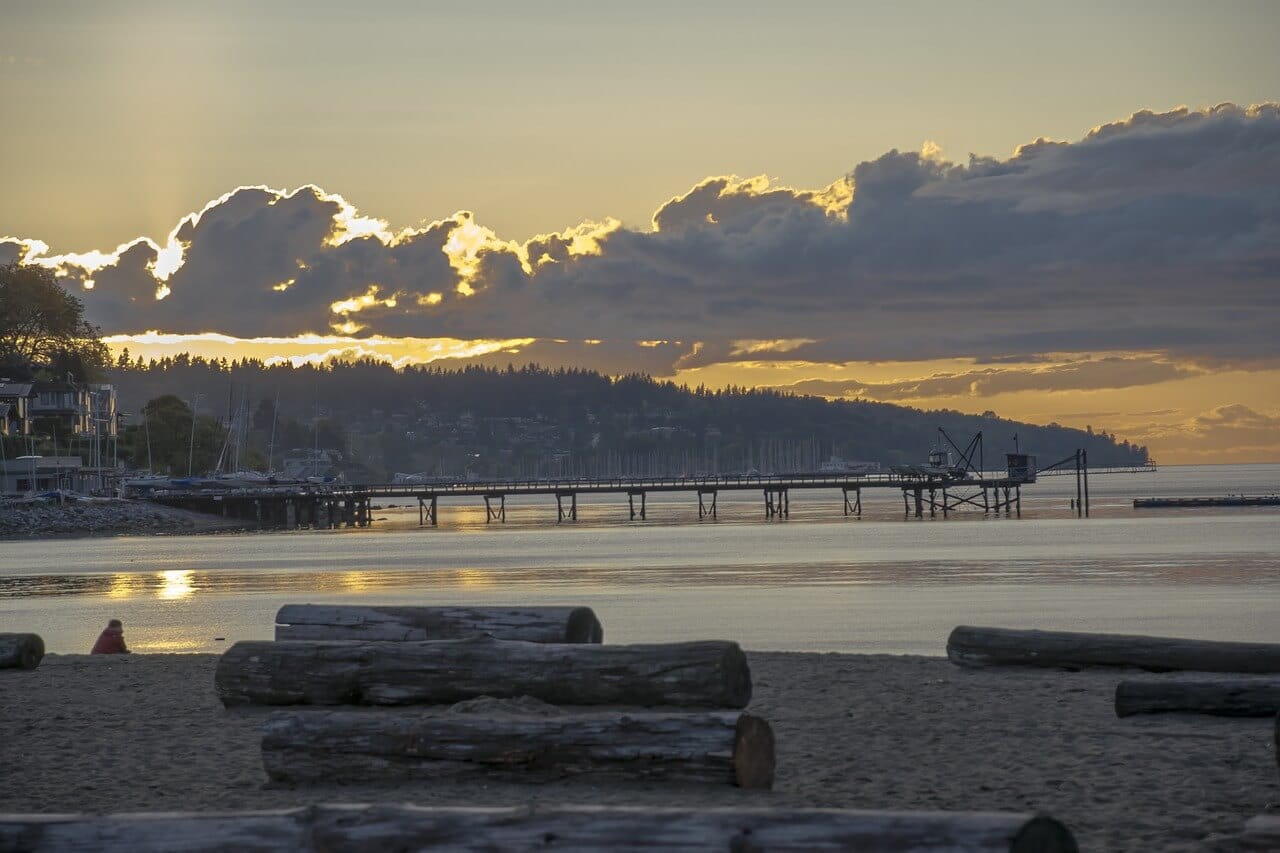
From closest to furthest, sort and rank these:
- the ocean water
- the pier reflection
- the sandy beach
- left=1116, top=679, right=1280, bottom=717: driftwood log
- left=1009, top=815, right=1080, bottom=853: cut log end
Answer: left=1009, top=815, right=1080, bottom=853: cut log end
the sandy beach
left=1116, top=679, right=1280, bottom=717: driftwood log
the ocean water
the pier reflection

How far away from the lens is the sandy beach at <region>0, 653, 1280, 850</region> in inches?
393

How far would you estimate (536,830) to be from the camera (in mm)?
6953

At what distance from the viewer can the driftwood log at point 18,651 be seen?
62.0 feet

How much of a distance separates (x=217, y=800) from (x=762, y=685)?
7.27 meters

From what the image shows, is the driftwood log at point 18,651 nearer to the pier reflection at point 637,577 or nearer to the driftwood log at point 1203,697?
the driftwood log at point 1203,697

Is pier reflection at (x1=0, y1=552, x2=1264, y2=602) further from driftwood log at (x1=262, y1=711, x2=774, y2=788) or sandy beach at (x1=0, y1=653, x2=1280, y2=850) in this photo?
driftwood log at (x1=262, y1=711, x2=774, y2=788)

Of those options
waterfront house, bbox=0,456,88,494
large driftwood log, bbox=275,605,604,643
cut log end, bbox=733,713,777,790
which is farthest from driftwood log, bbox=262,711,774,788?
waterfront house, bbox=0,456,88,494

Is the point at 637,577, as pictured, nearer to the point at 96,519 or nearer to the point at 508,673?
the point at 508,673

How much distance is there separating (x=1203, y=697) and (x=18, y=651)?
13.7 meters

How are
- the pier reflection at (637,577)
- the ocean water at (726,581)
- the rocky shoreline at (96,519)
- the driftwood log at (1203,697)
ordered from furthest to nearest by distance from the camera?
the rocky shoreline at (96,519)
the pier reflection at (637,577)
the ocean water at (726,581)
the driftwood log at (1203,697)

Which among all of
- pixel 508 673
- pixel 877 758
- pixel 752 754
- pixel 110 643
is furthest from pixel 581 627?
pixel 110 643

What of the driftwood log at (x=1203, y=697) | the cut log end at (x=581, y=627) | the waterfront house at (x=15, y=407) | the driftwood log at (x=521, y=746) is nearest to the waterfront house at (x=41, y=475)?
the waterfront house at (x=15, y=407)

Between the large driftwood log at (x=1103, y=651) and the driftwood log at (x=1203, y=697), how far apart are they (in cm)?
234

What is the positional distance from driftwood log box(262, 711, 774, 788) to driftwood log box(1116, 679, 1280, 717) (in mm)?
4462
